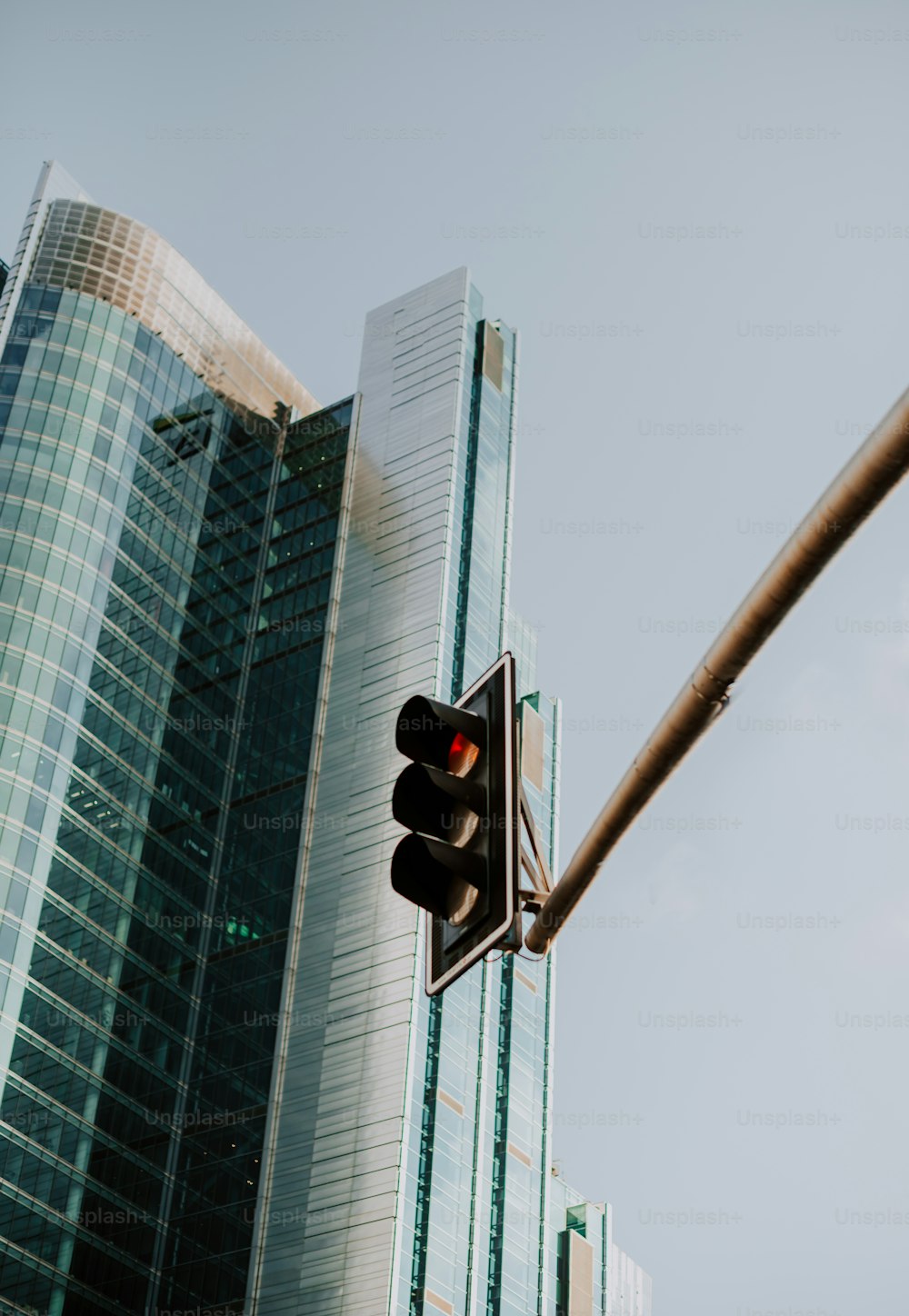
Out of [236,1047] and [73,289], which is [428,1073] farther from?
[73,289]

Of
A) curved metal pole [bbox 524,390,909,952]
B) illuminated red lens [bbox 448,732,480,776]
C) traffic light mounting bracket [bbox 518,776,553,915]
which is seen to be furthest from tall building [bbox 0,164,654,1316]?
curved metal pole [bbox 524,390,909,952]

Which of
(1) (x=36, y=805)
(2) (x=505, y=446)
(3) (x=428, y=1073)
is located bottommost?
(3) (x=428, y=1073)

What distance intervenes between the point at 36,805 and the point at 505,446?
2930 centimetres

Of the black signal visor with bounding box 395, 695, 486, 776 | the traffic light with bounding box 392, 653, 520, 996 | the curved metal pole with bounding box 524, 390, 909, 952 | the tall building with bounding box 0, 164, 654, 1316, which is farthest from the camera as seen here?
the tall building with bounding box 0, 164, 654, 1316

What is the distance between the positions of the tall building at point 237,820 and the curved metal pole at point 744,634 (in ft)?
171

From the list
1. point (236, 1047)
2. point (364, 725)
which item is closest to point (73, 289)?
point (364, 725)

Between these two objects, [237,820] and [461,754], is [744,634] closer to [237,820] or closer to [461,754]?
[461,754]

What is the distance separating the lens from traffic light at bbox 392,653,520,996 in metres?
5.04

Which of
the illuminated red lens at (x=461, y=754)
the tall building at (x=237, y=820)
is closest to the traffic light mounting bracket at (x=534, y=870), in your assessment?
the illuminated red lens at (x=461, y=754)

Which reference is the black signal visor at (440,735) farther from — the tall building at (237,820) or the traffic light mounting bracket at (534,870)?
the tall building at (237,820)

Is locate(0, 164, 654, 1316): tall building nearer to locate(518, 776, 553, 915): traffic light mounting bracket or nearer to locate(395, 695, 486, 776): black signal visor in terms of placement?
locate(518, 776, 553, 915): traffic light mounting bracket

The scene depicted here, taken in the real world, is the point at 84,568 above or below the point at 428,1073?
above

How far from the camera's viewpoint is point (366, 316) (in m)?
85.9

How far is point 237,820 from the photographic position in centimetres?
7581
